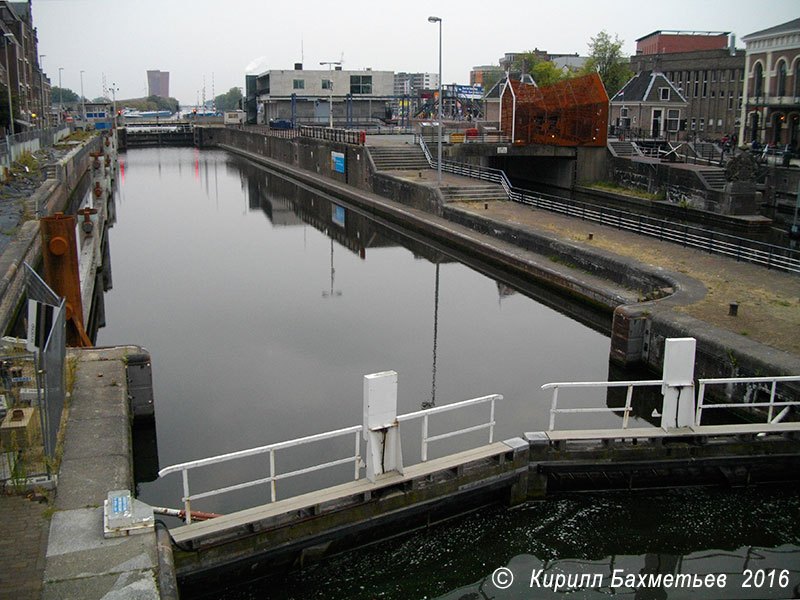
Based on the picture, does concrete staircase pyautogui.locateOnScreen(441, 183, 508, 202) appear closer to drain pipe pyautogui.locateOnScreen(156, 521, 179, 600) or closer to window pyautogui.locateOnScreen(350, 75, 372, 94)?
drain pipe pyautogui.locateOnScreen(156, 521, 179, 600)

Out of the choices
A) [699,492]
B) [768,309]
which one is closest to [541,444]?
[699,492]

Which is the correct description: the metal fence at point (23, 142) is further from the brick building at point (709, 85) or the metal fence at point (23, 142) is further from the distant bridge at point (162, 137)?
the brick building at point (709, 85)

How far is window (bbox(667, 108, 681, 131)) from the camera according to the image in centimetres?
6706

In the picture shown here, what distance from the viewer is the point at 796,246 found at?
34219 mm

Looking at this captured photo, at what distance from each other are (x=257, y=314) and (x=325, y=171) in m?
34.7

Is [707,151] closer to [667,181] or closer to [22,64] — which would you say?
[667,181]

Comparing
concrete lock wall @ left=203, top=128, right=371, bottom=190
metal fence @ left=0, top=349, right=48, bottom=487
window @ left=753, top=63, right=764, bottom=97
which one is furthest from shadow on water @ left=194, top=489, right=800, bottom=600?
window @ left=753, top=63, right=764, bottom=97

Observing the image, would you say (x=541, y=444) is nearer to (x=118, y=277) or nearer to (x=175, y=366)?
(x=175, y=366)

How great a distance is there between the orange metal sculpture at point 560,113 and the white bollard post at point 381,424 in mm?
45890

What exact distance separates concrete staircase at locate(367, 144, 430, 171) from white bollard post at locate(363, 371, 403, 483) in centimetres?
3679

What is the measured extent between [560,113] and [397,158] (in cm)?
1339

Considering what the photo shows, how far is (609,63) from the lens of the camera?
3447 inches

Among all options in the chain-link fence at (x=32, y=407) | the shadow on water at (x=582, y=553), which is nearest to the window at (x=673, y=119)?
the shadow on water at (x=582, y=553)
